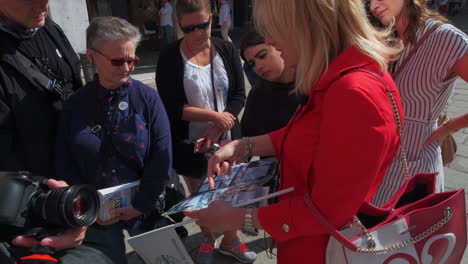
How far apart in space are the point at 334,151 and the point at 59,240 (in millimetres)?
969

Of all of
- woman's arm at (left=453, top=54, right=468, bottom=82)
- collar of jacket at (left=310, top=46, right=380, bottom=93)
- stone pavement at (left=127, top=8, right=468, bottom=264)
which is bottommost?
stone pavement at (left=127, top=8, right=468, bottom=264)

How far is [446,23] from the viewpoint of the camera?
5.12 ft

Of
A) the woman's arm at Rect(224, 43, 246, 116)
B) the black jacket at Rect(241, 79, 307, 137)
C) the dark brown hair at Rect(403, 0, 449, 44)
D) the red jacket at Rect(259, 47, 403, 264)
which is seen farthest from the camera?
the woman's arm at Rect(224, 43, 246, 116)

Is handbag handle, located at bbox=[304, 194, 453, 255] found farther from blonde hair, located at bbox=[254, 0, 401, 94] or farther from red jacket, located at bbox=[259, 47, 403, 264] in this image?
blonde hair, located at bbox=[254, 0, 401, 94]

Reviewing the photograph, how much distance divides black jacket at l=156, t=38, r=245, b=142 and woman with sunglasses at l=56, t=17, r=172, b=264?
1.61 ft

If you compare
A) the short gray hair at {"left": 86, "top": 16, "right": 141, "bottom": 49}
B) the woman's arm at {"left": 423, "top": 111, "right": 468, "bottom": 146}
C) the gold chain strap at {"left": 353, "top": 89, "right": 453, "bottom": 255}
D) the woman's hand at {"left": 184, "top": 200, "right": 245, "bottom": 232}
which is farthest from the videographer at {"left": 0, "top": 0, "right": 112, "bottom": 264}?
the woman's arm at {"left": 423, "top": 111, "right": 468, "bottom": 146}

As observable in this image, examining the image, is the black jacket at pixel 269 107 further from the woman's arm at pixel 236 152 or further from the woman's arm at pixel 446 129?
the woman's arm at pixel 446 129

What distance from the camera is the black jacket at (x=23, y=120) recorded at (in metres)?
1.44

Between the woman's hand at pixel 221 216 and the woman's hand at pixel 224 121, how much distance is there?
1.09 meters

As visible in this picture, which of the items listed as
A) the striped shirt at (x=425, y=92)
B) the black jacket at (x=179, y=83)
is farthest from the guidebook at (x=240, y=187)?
the black jacket at (x=179, y=83)

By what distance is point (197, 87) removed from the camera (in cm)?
225

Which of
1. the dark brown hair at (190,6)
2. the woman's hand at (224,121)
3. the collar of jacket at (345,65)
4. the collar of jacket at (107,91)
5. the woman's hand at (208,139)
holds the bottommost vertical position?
the woman's hand at (208,139)

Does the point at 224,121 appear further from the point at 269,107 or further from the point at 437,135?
the point at 437,135

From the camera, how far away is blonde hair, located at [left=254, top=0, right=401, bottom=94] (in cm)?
100
